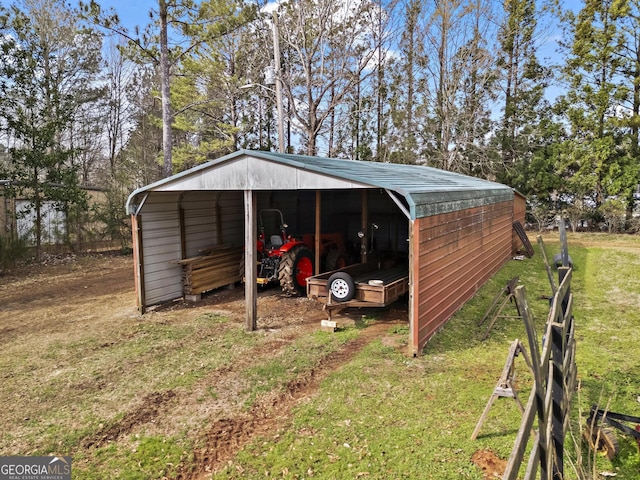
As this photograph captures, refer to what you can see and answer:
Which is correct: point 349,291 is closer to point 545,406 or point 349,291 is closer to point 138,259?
point 138,259

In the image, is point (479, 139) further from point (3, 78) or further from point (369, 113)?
point (3, 78)

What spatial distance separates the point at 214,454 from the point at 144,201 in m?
5.14

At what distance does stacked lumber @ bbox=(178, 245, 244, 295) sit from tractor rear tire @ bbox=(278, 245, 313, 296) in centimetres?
151

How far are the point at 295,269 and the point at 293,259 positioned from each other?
0.78ft

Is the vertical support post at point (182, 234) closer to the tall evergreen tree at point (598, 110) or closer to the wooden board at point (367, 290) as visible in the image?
the wooden board at point (367, 290)

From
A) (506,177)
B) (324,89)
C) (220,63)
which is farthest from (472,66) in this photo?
(220,63)

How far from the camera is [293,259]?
812 centimetres

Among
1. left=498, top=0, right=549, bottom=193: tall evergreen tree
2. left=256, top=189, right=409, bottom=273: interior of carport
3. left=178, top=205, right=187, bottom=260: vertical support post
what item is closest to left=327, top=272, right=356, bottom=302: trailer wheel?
left=256, top=189, right=409, bottom=273: interior of carport

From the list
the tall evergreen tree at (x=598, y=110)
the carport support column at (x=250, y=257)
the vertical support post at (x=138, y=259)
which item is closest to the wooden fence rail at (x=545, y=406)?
the carport support column at (x=250, y=257)

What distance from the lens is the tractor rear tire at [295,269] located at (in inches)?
320

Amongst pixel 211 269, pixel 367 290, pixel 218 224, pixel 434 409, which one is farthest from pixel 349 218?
pixel 434 409

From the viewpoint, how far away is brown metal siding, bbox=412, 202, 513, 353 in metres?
5.30

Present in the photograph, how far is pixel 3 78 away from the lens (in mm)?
11141

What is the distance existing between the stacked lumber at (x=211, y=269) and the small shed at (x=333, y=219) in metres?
0.15
